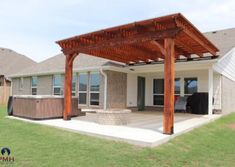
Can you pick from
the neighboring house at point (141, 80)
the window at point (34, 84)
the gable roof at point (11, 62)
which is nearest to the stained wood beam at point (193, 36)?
the neighboring house at point (141, 80)

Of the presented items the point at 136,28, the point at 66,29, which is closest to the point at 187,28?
the point at 136,28

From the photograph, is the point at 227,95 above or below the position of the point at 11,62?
below

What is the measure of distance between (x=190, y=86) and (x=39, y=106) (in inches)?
361

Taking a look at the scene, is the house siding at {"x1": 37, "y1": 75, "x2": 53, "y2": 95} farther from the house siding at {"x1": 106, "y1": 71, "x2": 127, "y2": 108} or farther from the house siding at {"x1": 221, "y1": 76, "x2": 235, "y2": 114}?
the house siding at {"x1": 221, "y1": 76, "x2": 235, "y2": 114}

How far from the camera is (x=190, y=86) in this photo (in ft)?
45.9

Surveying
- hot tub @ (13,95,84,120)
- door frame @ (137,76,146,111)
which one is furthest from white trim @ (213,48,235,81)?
hot tub @ (13,95,84,120)

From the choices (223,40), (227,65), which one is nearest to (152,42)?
(227,65)

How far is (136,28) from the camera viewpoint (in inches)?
287

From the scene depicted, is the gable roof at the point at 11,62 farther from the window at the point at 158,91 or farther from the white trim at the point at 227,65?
the white trim at the point at 227,65

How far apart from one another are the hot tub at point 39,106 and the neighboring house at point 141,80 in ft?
11.0

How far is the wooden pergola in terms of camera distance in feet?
21.5

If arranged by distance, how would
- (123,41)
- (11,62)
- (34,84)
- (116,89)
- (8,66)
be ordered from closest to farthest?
(123,41)
(116,89)
(34,84)
(8,66)
(11,62)

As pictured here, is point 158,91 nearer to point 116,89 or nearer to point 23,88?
point 116,89

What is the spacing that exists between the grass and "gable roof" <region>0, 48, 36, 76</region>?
21.3m
